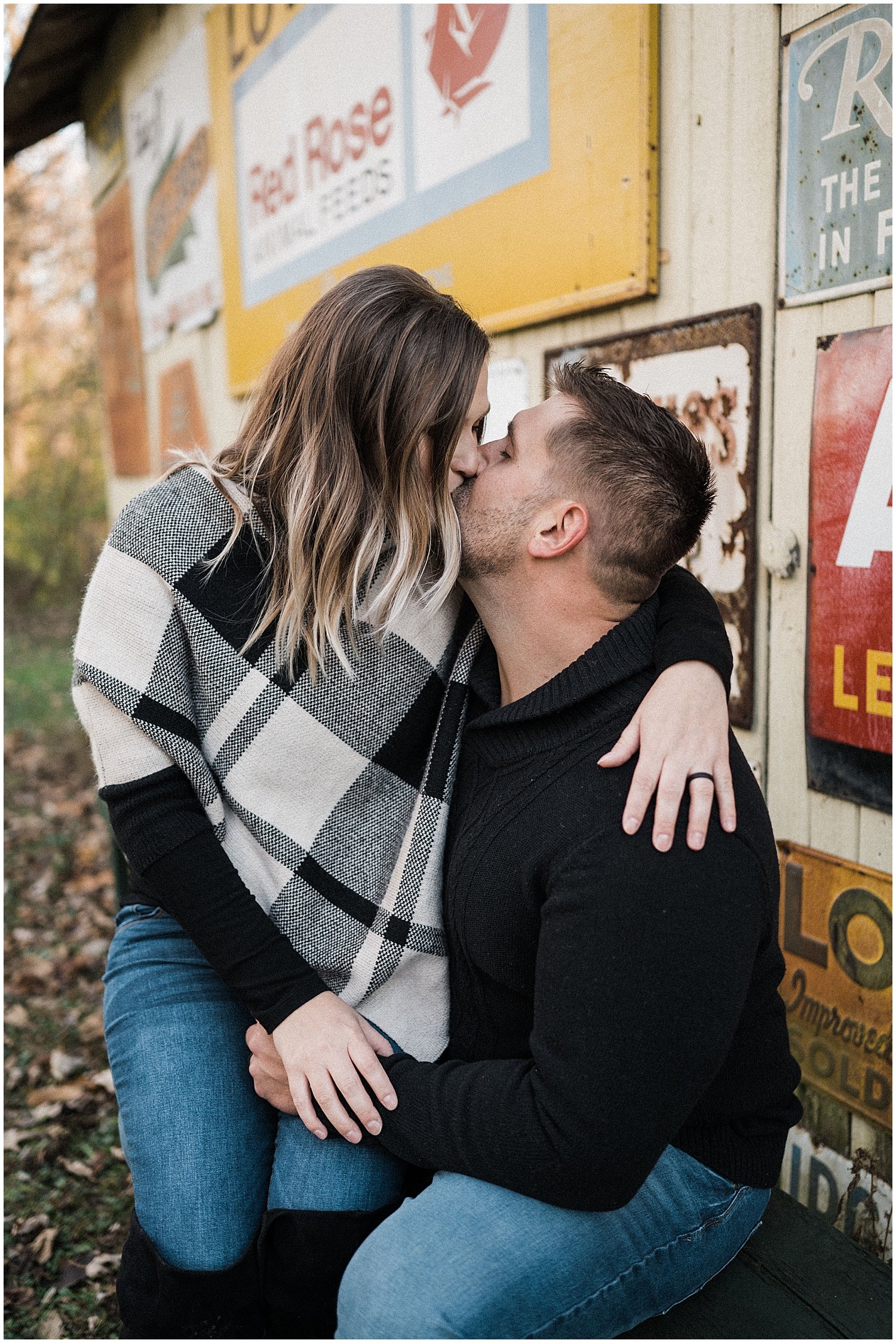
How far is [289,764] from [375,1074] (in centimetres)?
60

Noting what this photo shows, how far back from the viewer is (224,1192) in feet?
6.09

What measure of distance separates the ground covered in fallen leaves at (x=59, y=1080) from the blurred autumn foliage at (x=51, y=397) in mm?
8572

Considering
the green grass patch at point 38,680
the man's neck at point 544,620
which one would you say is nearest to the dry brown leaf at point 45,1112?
the man's neck at point 544,620

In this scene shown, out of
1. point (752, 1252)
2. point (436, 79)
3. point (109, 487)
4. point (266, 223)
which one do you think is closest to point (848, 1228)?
point (752, 1252)

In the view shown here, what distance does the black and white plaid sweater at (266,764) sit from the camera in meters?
1.88

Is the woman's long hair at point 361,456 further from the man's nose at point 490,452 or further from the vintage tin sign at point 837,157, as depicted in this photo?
the vintage tin sign at point 837,157

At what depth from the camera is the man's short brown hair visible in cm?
190

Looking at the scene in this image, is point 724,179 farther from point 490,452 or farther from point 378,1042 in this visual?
point 378,1042

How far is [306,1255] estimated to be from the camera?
71.4 inches

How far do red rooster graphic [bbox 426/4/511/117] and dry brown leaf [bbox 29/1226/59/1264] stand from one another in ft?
12.0

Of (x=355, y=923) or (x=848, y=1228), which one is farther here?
(x=848, y=1228)

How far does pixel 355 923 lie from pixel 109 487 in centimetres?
720

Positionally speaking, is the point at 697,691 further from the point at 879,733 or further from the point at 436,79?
the point at 436,79

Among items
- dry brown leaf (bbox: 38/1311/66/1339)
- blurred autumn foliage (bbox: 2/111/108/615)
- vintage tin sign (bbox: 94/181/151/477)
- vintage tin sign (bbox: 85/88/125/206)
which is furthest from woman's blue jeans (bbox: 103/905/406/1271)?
blurred autumn foliage (bbox: 2/111/108/615)
